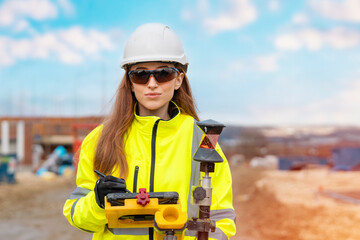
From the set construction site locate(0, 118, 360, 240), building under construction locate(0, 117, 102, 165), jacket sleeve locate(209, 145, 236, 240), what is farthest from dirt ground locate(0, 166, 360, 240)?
building under construction locate(0, 117, 102, 165)

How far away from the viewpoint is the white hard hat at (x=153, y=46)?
2232mm

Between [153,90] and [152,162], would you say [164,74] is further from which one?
[152,162]

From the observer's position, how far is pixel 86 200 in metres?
2.04

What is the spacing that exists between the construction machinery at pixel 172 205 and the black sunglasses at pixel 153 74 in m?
0.49

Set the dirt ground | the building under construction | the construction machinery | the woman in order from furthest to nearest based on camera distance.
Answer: the building under construction → the dirt ground → the woman → the construction machinery

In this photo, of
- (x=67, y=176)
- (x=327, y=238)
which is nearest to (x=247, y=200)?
(x=327, y=238)

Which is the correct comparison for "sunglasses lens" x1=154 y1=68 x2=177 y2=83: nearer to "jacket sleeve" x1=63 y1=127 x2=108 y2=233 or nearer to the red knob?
"jacket sleeve" x1=63 y1=127 x2=108 y2=233

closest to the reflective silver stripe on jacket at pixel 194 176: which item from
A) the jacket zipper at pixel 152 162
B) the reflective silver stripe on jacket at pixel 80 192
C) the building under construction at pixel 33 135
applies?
the jacket zipper at pixel 152 162

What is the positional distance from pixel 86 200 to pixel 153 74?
2.54ft

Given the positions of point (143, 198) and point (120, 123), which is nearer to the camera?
point (143, 198)

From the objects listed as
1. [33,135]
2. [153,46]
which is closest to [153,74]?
[153,46]

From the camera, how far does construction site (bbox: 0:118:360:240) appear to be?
971 cm

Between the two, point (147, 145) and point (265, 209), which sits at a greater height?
point (147, 145)

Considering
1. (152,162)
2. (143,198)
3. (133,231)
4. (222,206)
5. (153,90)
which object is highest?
(153,90)
